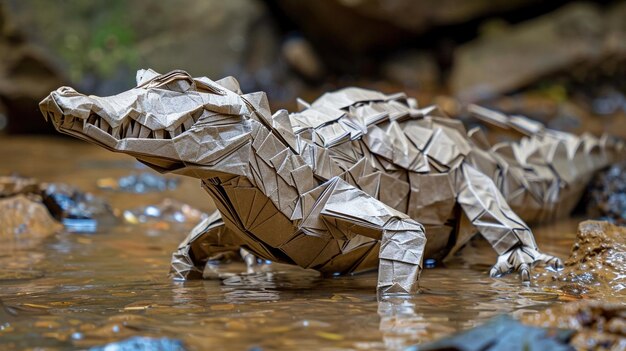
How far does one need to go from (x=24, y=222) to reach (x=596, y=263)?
13.3ft

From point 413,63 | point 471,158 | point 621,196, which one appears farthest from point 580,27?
point 471,158

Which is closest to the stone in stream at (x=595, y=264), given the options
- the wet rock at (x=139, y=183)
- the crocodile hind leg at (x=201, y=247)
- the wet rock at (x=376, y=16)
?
the crocodile hind leg at (x=201, y=247)

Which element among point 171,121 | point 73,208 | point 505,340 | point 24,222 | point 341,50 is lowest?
point 505,340

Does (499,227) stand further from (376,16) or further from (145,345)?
(376,16)

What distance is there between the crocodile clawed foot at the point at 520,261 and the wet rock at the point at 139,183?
4.02m

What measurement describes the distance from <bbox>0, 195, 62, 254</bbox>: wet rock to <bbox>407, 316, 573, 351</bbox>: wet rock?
3796 millimetres

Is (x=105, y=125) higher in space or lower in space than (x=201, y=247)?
higher

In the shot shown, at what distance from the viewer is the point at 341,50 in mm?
15258

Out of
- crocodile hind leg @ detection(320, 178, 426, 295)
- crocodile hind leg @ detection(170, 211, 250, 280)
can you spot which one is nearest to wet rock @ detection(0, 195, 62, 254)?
crocodile hind leg @ detection(170, 211, 250, 280)

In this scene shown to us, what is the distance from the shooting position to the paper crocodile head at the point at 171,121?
350cm

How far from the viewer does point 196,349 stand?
2885mm

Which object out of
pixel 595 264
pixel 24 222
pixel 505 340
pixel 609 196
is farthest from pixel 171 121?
pixel 609 196

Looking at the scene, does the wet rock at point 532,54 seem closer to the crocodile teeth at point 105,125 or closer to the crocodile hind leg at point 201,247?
the crocodile hind leg at point 201,247

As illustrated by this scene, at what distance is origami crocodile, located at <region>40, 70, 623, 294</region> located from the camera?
12.0 ft
